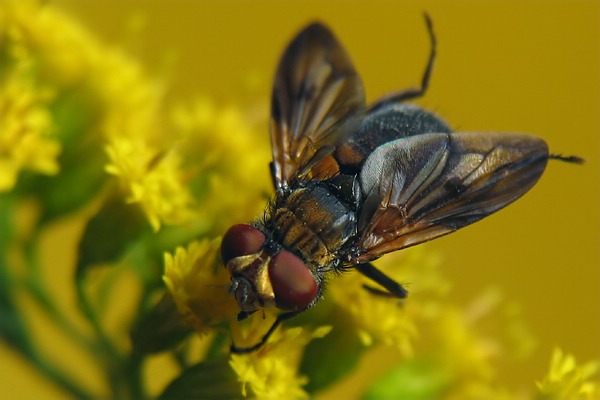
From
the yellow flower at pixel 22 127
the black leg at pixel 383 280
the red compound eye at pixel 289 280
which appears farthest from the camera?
the yellow flower at pixel 22 127

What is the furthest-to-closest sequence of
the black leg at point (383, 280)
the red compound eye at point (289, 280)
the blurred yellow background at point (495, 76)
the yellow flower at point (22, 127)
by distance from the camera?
the blurred yellow background at point (495, 76) → the yellow flower at point (22, 127) → the black leg at point (383, 280) → the red compound eye at point (289, 280)

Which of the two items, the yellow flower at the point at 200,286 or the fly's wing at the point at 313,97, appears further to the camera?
the fly's wing at the point at 313,97

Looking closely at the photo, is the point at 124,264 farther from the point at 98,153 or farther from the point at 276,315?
the point at 276,315

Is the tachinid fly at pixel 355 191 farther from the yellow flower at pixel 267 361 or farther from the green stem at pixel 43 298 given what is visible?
the green stem at pixel 43 298

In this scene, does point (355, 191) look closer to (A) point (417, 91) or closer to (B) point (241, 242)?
(B) point (241, 242)

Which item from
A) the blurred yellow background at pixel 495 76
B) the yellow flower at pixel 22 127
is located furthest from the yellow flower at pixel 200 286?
the blurred yellow background at pixel 495 76

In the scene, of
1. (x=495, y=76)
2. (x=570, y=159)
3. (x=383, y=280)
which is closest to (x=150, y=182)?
(x=383, y=280)

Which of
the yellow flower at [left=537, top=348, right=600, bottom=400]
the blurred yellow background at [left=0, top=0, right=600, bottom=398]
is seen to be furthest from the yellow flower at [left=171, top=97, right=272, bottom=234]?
the blurred yellow background at [left=0, top=0, right=600, bottom=398]

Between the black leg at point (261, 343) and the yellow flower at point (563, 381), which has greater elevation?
the yellow flower at point (563, 381)
